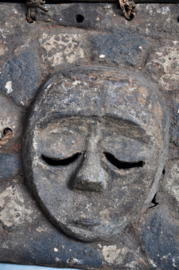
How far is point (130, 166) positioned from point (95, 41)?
593 mm

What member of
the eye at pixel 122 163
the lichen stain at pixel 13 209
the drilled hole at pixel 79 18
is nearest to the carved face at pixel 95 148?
the eye at pixel 122 163

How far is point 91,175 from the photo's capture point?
47.3 inches

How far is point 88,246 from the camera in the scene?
1.32m

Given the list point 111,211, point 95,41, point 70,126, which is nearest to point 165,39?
point 95,41

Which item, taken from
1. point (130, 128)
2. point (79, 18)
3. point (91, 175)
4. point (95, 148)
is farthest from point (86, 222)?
point (79, 18)

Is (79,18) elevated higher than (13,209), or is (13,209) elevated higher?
(79,18)

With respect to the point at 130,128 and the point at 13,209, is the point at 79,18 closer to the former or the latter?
the point at 130,128

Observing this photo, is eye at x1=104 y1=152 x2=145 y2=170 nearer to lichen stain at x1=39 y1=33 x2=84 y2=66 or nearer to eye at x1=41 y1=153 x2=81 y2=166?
eye at x1=41 y1=153 x2=81 y2=166

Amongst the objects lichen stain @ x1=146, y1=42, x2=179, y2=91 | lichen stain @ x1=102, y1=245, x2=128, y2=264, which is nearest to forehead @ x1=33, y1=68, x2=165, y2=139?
lichen stain @ x1=146, y1=42, x2=179, y2=91

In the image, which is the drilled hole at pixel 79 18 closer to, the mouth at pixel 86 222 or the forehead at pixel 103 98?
the forehead at pixel 103 98

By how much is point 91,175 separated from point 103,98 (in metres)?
0.31

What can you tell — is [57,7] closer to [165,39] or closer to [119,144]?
[165,39]

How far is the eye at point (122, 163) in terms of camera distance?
126 centimetres

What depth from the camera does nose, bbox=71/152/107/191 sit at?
1.20 m
